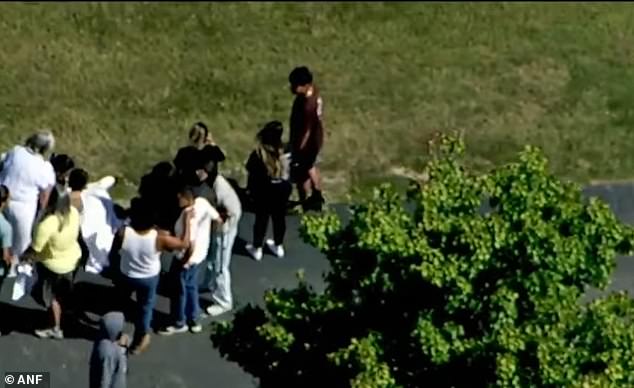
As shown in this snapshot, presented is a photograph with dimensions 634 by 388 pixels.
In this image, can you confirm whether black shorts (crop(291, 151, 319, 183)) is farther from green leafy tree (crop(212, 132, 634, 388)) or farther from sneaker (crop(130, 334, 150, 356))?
green leafy tree (crop(212, 132, 634, 388))

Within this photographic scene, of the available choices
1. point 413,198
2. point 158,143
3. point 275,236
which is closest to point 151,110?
point 158,143

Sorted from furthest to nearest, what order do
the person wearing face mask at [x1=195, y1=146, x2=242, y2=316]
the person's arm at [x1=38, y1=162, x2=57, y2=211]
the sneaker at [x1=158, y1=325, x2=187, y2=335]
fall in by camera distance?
1. the sneaker at [x1=158, y1=325, x2=187, y2=335]
2. the person's arm at [x1=38, y1=162, x2=57, y2=211]
3. the person wearing face mask at [x1=195, y1=146, x2=242, y2=316]

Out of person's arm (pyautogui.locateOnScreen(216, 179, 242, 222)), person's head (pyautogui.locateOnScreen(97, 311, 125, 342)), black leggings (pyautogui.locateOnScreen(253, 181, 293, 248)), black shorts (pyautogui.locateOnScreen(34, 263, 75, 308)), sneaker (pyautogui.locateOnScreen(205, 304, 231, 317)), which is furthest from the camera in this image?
black leggings (pyautogui.locateOnScreen(253, 181, 293, 248))

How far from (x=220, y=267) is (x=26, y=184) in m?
1.71

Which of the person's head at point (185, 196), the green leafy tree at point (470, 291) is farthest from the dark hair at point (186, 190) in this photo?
the green leafy tree at point (470, 291)

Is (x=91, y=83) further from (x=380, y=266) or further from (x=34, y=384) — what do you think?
(x=380, y=266)

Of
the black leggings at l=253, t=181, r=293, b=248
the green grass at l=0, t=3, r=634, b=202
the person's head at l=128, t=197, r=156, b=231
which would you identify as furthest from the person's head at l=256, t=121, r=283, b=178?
the green grass at l=0, t=3, r=634, b=202

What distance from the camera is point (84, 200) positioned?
15547mm

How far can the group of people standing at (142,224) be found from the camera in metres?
14.7

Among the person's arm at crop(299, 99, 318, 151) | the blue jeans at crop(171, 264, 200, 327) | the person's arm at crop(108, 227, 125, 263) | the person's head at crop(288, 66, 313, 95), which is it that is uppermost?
the person's head at crop(288, 66, 313, 95)

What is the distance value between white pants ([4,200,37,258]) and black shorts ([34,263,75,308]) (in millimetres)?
290

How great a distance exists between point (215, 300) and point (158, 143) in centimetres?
341

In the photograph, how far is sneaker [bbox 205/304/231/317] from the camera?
1568 cm

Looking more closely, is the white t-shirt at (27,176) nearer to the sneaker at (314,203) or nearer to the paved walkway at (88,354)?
the paved walkway at (88,354)
